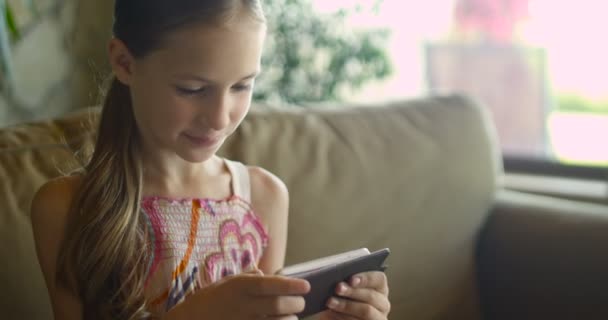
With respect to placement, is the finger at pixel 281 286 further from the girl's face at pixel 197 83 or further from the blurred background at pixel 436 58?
the blurred background at pixel 436 58

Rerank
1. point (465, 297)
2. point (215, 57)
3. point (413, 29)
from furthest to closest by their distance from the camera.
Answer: point (413, 29), point (465, 297), point (215, 57)

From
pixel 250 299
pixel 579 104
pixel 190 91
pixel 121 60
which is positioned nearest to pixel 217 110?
pixel 190 91

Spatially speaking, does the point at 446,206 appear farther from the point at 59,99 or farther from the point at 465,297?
the point at 59,99

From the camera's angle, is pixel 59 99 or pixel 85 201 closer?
pixel 85 201

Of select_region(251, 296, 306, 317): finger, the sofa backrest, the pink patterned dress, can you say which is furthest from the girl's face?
the sofa backrest

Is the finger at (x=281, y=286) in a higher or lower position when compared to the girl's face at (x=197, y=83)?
lower

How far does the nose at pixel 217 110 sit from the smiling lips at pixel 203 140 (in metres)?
0.03

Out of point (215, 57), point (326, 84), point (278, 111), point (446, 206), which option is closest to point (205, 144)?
point (215, 57)

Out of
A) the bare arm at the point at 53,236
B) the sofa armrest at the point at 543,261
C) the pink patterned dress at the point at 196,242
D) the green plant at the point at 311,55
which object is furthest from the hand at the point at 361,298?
the green plant at the point at 311,55

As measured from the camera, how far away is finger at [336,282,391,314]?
3.20ft

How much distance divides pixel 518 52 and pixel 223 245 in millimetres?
1720

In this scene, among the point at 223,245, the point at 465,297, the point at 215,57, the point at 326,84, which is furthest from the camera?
the point at 326,84

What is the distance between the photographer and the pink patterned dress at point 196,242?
1107mm

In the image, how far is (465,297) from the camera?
170 centimetres
